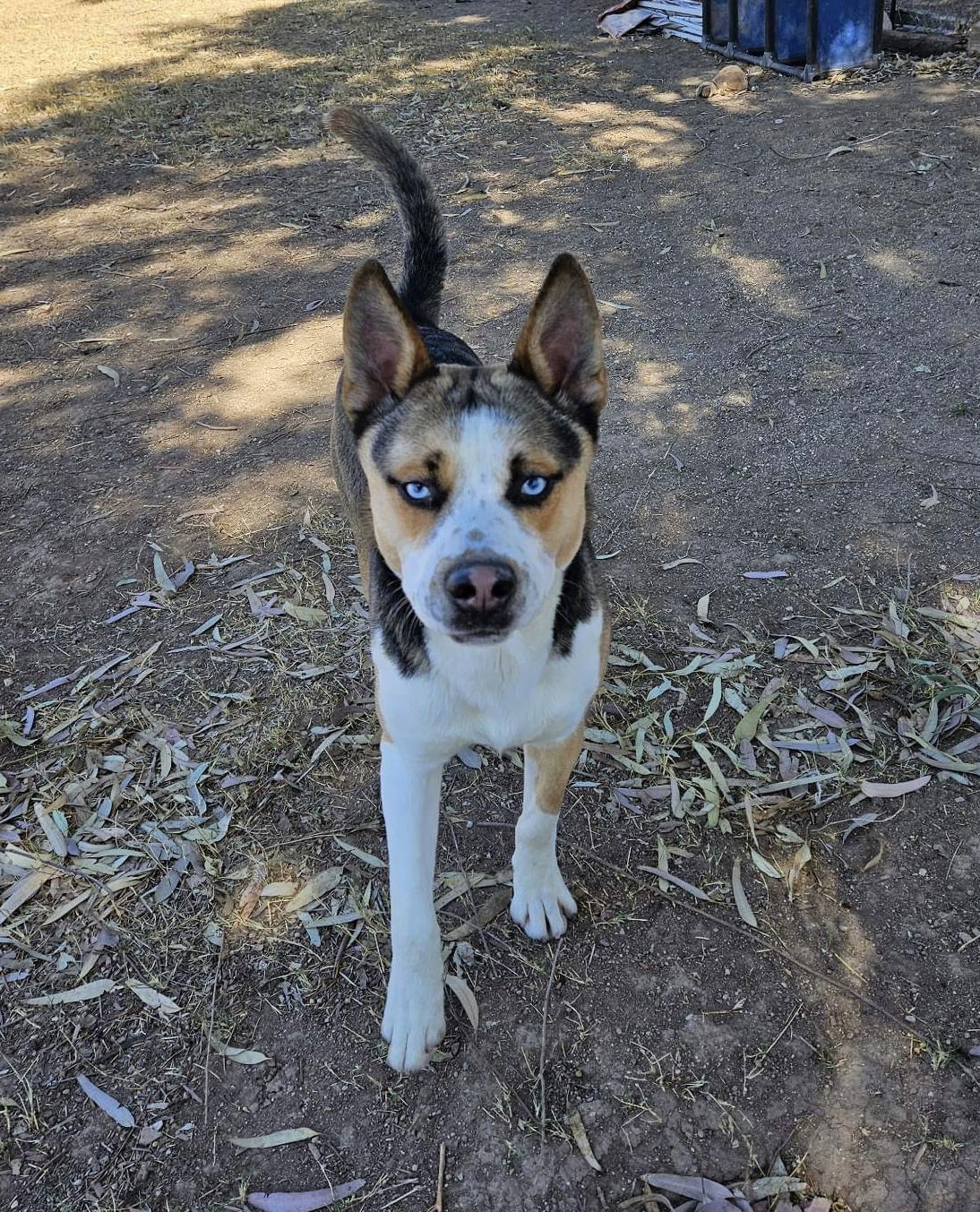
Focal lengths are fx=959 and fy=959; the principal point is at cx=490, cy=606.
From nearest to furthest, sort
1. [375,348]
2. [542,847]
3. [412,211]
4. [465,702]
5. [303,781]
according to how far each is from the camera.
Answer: [465,702], [375,348], [542,847], [303,781], [412,211]

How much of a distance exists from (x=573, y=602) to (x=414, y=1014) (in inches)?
52.6

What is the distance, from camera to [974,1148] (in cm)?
260

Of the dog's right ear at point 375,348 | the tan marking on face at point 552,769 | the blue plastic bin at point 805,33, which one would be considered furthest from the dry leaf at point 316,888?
the blue plastic bin at point 805,33

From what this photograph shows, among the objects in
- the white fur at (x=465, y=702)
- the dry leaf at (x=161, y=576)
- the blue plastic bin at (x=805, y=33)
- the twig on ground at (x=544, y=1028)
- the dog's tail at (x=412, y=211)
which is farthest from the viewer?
the blue plastic bin at (x=805, y=33)

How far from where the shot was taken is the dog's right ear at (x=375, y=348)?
2.65m

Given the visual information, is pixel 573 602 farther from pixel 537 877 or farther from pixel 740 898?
pixel 740 898

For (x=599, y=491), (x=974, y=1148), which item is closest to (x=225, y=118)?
(x=599, y=491)

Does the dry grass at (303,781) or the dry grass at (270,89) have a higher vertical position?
the dry grass at (270,89)

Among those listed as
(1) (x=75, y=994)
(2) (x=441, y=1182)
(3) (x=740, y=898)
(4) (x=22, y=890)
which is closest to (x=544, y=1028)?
(2) (x=441, y=1182)

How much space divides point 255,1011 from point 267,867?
1.82 feet

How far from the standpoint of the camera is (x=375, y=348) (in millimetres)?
2805

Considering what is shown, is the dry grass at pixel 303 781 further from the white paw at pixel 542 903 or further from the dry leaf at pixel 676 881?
the white paw at pixel 542 903

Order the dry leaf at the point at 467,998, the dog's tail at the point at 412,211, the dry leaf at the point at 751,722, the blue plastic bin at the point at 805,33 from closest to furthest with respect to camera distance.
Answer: the dry leaf at the point at 467,998 → the dry leaf at the point at 751,722 → the dog's tail at the point at 412,211 → the blue plastic bin at the point at 805,33

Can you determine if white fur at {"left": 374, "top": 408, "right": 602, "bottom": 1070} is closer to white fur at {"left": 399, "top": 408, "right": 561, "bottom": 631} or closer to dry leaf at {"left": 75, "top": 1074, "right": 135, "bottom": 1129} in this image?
white fur at {"left": 399, "top": 408, "right": 561, "bottom": 631}
